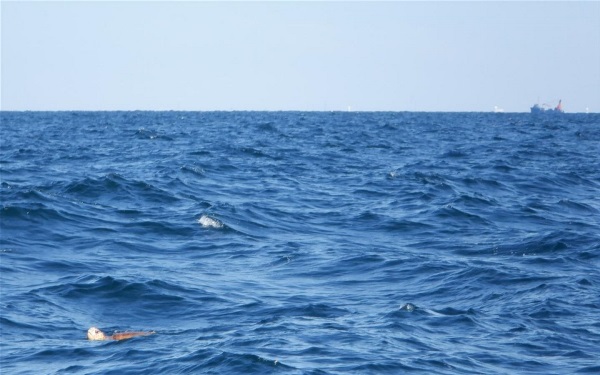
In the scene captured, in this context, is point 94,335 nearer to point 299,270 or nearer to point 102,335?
point 102,335

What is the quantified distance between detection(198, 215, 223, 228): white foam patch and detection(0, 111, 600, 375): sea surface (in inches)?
2.8

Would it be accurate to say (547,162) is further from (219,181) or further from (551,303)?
(551,303)

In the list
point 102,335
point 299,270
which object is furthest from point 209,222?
point 102,335

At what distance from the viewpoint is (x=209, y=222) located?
71.2 ft

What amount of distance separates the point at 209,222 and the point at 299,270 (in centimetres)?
536

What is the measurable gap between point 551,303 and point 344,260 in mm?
4955

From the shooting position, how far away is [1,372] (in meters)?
10.8

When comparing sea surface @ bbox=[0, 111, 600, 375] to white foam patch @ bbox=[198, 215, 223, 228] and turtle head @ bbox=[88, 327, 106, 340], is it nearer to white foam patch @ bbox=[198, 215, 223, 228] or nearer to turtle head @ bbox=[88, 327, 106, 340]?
white foam patch @ bbox=[198, 215, 223, 228]

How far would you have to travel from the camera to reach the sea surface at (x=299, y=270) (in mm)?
11258

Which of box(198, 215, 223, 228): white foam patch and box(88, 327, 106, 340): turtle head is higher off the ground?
box(198, 215, 223, 228): white foam patch

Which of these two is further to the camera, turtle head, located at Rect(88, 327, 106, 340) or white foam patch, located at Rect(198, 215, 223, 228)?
white foam patch, located at Rect(198, 215, 223, 228)

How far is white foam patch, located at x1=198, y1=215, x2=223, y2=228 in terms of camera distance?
21.4 meters

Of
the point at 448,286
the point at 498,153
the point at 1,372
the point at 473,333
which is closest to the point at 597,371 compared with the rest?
the point at 473,333

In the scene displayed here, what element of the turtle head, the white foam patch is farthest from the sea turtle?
the white foam patch
